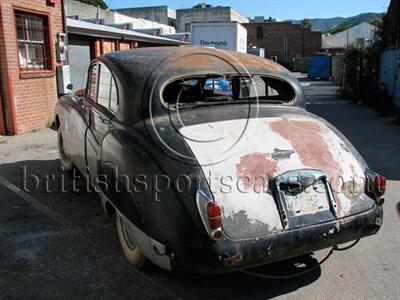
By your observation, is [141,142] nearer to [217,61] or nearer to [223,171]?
[223,171]

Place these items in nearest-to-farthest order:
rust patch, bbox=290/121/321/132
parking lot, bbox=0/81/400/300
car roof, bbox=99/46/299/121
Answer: parking lot, bbox=0/81/400/300 → car roof, bbox=99/46/299/121 → rust patch, bbox=290/121/321/132

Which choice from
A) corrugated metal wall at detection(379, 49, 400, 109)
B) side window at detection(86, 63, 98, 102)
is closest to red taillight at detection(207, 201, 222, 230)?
side window at detection(86, 63, 98, 102)

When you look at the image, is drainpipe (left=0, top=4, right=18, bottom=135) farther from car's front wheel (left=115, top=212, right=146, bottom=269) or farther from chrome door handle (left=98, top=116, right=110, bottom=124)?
car's front wheel (left=115, top=212, right=146, bottom=269)

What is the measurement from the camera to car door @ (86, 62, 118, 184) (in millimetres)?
4105

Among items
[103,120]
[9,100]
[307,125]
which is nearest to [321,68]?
[9,100]

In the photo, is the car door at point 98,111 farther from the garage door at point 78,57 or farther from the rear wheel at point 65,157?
the garage door at point 78,57

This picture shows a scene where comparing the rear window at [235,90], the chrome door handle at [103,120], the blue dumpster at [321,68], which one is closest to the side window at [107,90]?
the chrome door handle at [103,120]

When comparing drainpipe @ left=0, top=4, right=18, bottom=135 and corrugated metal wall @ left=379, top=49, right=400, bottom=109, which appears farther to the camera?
corrugated metal wall @ left=379, top=49, right=400, bottom=109

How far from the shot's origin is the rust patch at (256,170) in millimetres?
3167

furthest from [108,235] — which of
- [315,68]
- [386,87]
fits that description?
[315,68]

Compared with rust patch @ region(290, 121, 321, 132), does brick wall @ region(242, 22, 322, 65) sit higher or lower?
higher

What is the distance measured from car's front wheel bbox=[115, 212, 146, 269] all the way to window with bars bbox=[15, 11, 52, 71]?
24.6ft

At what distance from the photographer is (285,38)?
214 ft

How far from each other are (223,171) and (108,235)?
179cm
